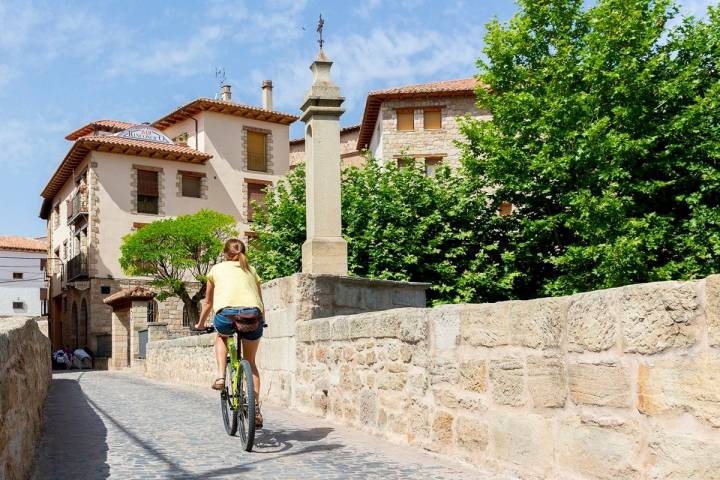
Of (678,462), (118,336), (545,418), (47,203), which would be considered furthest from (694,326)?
(47,203)

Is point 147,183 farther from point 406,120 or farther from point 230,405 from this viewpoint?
point 230,405

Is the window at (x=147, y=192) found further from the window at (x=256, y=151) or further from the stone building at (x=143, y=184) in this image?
the window at (x=256, y=151)

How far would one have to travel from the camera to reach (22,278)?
54031 millimetres

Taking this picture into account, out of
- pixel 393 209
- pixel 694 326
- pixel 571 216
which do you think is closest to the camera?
pixel 694 326

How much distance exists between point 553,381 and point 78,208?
37.4 metres

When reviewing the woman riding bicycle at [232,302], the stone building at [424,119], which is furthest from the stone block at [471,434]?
the stone building at [424,119]

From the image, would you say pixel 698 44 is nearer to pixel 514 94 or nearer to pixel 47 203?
pixel 514 94

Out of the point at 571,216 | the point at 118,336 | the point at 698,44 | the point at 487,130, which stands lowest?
the point at 118,336

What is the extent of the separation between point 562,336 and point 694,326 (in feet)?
2.97

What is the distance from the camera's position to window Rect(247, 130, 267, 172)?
41.6 meters

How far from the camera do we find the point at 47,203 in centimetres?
4894

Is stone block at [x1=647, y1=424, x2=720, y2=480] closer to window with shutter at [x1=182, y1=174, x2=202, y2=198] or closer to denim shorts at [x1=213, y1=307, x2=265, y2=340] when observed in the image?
denim shorts at [x1=213, y1=307, x2=265, y2=340]

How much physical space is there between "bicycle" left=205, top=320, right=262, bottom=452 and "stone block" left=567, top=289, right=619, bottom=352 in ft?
7.82

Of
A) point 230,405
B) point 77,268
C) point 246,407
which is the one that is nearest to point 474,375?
point 246,407
